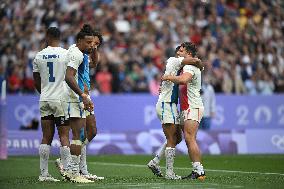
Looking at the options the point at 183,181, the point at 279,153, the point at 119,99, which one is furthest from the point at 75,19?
the point at 183,181

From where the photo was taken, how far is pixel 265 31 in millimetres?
34250

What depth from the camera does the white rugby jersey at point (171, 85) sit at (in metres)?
15.6

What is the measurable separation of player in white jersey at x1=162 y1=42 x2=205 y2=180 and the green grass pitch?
43 cm

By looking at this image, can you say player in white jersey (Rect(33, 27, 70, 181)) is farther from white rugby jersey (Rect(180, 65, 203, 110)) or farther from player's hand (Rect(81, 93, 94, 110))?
white rugby jersey (Rect(180, 65, 203, 110))

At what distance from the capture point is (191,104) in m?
15.6

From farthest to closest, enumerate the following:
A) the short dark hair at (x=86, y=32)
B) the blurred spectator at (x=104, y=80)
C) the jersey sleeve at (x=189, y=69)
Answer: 1. the blurred spectator at (x=104, y=80)
2. the jersey sleeve at (x=189, y=69)
3. the short dark hair at (x=86, y=32)

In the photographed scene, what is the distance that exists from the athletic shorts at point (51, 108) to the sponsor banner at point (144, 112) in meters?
10.7

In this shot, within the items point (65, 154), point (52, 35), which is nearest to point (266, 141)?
point (65, 154)

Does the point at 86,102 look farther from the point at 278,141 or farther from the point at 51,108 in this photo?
the point at 278,141

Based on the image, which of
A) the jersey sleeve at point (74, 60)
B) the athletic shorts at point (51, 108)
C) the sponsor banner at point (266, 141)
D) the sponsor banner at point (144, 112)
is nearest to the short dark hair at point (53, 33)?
the jersey sleeve at point (74, 60)

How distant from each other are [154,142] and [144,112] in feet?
7.44

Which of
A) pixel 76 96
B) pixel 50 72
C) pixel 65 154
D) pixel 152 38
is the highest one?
pixel 152 38

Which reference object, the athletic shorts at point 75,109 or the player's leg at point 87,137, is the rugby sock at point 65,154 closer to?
the player's leg at point 87,137

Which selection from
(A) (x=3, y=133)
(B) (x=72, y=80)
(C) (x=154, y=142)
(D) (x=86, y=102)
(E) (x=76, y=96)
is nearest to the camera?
(D) (x=86, y=102)
